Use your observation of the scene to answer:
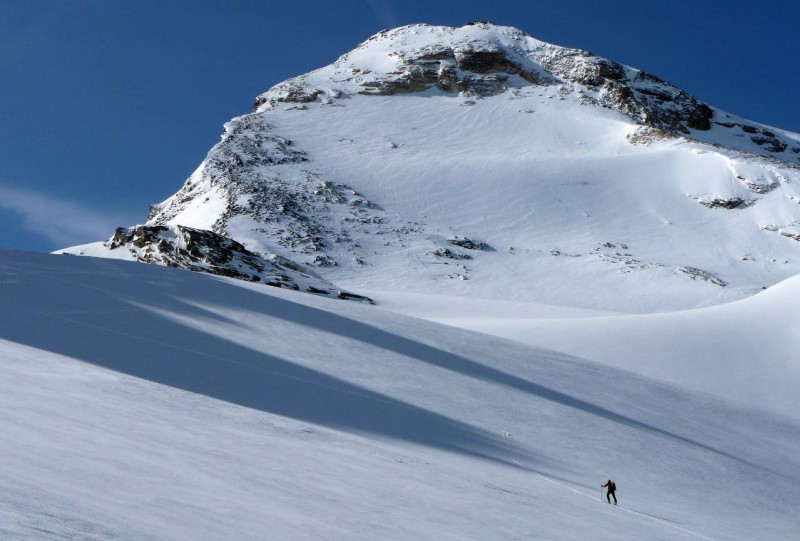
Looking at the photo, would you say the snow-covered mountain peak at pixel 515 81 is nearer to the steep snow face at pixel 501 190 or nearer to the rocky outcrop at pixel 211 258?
the steep snow face at pixel 501 190

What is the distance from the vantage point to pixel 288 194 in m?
62.0

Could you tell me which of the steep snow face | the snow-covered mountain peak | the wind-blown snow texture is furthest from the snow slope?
the snow-covered mountain peak

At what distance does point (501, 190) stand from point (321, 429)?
55717mm

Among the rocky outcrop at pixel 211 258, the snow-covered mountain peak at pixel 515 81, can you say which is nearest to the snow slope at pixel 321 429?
the rocky outcrop at pixel 211 258

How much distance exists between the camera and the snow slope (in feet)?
16.9

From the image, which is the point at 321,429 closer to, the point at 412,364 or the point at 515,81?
the point at 412,364

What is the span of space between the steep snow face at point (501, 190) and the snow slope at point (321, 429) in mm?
27974

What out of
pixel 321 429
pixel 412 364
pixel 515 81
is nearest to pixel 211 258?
pixel 412 364

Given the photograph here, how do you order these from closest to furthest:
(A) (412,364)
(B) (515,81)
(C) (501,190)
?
(A) (412,364)
(C) (501,190)
(B) (515,81)

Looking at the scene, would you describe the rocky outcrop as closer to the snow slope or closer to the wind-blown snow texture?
the wind-blown snow texture

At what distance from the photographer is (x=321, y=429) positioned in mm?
11820

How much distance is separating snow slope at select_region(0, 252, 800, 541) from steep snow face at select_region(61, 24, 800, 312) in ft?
91.8

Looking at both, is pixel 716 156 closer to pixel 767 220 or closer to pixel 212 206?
pixel 767 220

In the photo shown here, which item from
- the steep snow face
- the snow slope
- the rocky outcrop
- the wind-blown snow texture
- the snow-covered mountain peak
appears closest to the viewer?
the snow slope
